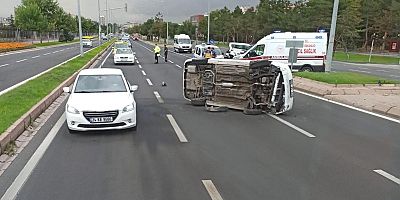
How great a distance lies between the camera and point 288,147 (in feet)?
24.6

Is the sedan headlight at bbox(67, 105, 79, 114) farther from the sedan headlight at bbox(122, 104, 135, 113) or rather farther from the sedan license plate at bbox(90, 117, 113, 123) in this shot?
the sedan headlight at bbox(122, 104, 135, 113)

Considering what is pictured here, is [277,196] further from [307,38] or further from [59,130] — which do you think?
[307,38]

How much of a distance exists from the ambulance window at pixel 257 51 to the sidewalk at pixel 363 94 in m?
5.09

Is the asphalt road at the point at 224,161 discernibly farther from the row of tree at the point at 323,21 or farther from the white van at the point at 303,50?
the row of tree at the point at 323,21

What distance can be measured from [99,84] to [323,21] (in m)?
49.0

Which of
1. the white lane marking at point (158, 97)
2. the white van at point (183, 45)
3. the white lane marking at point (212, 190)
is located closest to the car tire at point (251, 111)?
the white lane marking at point (158, 97)

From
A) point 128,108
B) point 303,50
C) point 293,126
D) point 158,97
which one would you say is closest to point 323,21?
point 303,50

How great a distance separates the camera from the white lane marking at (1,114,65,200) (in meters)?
5.15

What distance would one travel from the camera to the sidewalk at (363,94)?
38.6 feet

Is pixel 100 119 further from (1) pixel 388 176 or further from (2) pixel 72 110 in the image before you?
(1) pixel 388 176

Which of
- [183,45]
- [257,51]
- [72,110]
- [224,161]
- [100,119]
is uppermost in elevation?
[257,51]

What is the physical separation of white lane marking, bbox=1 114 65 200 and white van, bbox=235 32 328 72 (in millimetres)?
16022

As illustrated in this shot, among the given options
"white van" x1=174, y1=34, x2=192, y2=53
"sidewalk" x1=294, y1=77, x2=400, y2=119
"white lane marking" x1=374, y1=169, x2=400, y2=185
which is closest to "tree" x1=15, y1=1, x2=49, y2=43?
"white van" x1=174, y1=34, x2=192, y2=53

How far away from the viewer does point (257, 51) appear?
22844 millimetres
